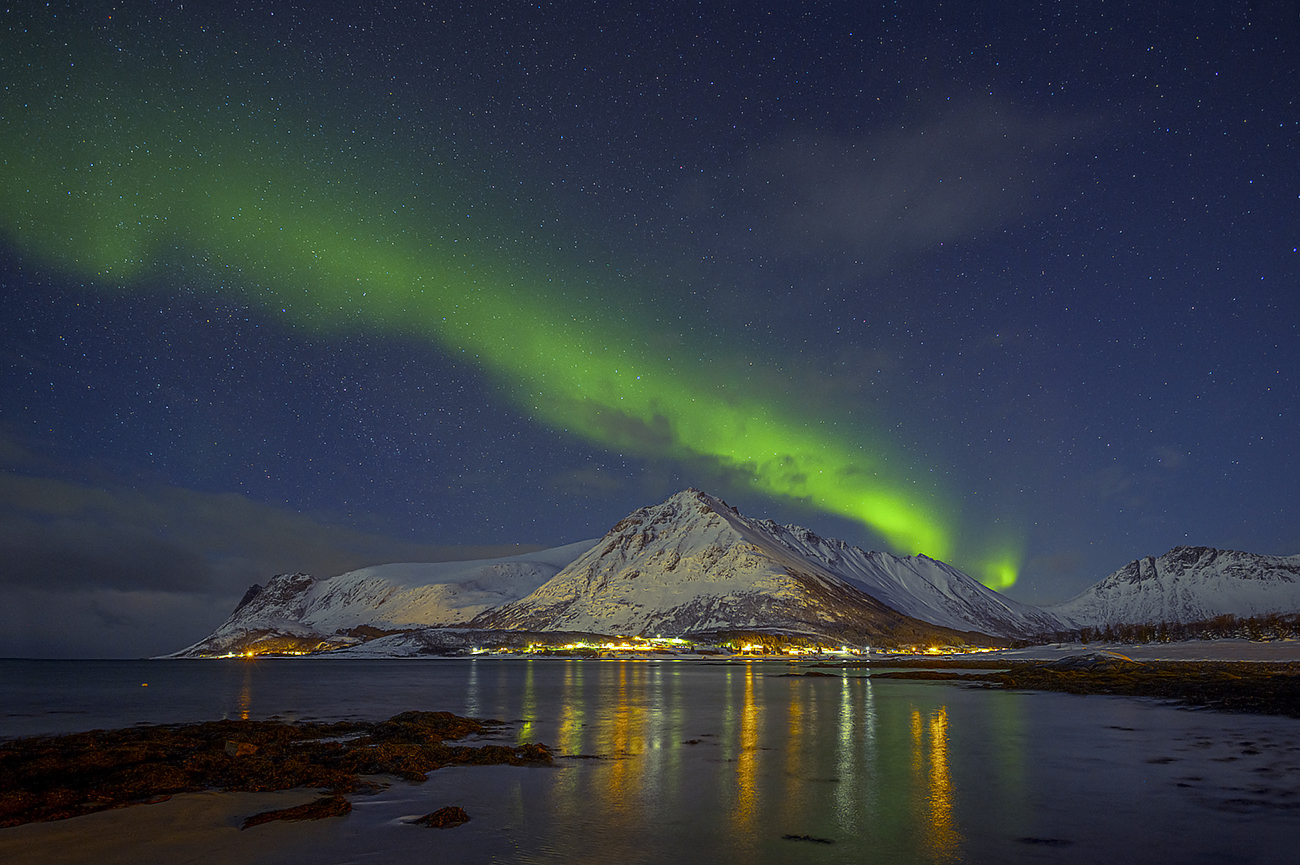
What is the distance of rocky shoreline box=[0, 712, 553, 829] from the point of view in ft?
71.0

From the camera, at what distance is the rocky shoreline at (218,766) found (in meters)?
21.6

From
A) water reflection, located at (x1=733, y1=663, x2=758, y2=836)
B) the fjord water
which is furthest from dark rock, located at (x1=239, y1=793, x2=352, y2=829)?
water reflection, located at (x1=733, y1=663, x2=758, y2=836)

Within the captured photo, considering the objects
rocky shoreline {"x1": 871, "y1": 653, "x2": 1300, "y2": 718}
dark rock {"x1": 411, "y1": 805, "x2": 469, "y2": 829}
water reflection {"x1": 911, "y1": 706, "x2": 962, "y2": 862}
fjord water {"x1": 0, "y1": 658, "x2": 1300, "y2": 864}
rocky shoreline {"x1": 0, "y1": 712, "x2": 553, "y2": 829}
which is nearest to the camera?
Answer: fjord water {"x1": 0, "y1": 658, "x2": 1300, "y2": 864}

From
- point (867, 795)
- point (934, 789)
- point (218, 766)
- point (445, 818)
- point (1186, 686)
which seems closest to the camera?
point (445, 818)

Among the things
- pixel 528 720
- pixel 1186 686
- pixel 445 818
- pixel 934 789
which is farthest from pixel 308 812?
pixel 1186 686

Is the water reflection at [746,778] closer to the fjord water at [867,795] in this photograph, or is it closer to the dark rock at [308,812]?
the fjord water at [867,795]

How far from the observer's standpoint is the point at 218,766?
26.8m

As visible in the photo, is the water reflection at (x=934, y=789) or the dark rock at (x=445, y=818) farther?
the dark rock at (x=445, y=818)

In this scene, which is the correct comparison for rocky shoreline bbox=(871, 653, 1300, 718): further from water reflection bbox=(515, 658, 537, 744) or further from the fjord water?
water reflection bbox=(515, 658, 537, 744)

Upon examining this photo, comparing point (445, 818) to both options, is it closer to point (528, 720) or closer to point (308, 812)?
point (308, 812)

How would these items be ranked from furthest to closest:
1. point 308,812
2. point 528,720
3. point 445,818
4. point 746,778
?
point 528,720
point 746,778
point 308,812
point 445,818

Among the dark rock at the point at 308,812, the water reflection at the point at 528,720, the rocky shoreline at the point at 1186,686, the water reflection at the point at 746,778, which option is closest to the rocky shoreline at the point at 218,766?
the dark rock at the point at 308,812

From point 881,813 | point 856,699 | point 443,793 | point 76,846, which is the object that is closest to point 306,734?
point 443,793

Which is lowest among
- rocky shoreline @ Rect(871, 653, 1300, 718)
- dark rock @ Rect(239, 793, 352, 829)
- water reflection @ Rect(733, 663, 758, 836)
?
rocky shoreline @ Rect(871, 653, 1300, 718)
